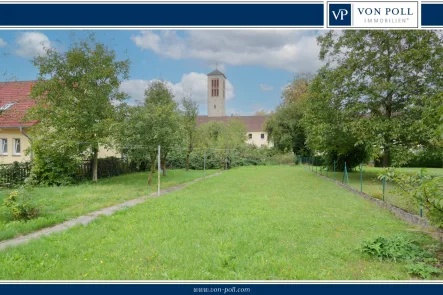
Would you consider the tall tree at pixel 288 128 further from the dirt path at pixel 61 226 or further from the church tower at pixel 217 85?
the dirt path at pixel 61 226

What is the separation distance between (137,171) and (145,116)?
10.7 meters

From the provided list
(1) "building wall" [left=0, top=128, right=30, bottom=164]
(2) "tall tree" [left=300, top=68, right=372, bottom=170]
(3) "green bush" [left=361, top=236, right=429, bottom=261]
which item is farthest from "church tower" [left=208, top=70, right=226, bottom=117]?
(1) "building wall" [left=0, top=128, right=30, bottom=164]

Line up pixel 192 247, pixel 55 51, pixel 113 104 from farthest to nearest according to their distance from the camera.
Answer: pixel 113 104
pixel 55 51
pixel 192 247

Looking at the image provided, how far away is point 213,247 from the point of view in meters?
4.93

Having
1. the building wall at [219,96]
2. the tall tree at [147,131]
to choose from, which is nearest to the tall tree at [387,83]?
the building wall at [219,96]

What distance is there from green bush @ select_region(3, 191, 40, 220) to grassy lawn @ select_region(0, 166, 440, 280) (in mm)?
1734

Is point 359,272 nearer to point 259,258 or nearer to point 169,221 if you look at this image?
point 259,258

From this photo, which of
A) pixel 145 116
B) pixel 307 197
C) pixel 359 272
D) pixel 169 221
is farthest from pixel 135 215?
pixel 145 116

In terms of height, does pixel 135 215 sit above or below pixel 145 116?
below

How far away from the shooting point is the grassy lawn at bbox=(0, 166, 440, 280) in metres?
4.00

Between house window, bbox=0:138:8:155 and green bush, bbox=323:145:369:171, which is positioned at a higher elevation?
house window, bbox=0:138:8:155

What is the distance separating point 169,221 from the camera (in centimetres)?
687

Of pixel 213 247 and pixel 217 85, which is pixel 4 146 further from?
pixel 213 247

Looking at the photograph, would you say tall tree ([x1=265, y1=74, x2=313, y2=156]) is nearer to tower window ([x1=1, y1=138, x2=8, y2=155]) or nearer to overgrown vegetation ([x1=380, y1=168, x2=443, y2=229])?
tower window ([x1=1, y1=138, x2=8, y2=155])
